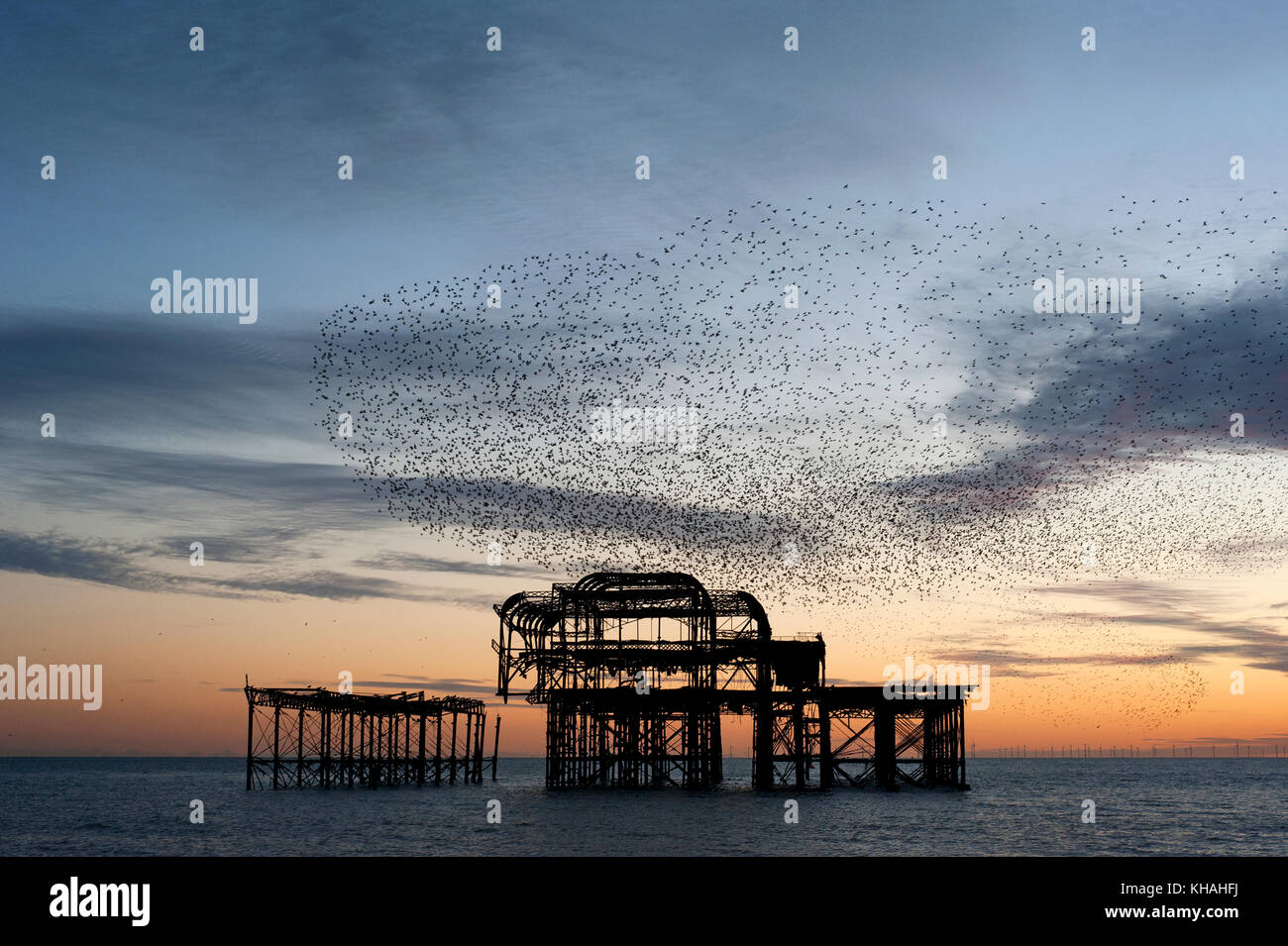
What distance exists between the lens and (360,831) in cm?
5828

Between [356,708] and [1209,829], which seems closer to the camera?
[1209,829]
